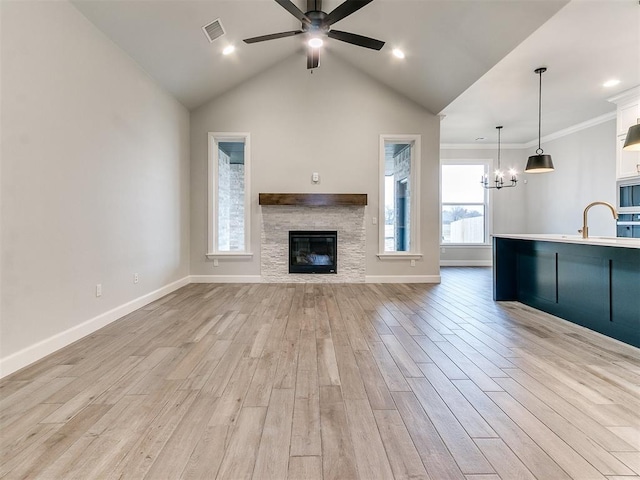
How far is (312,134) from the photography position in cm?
566

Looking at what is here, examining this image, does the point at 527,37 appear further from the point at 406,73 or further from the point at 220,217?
the point at 220,217

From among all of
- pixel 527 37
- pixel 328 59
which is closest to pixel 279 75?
pixel 328 59

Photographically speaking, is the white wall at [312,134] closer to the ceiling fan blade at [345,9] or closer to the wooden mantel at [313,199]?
the wooden mantel at [313,199]

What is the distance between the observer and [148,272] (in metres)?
4.19

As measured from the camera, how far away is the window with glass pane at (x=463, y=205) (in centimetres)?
801

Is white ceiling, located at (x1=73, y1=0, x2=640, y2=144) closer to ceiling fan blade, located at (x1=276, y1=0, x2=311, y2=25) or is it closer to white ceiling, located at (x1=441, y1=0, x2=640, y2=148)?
white ceiling, located at (x1=441, y1=0, x2=640, y2=148)

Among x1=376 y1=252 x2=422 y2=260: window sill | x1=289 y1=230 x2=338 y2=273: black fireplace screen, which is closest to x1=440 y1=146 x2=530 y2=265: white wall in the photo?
x1=376 y1=252 x2=422 y2=260: window sill

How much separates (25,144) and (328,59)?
182 inches

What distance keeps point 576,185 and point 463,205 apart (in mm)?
2218

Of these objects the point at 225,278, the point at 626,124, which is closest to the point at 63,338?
the point at 225,278

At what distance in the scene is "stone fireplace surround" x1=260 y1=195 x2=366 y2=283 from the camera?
565 cm

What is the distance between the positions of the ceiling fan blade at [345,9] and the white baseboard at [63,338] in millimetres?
3745

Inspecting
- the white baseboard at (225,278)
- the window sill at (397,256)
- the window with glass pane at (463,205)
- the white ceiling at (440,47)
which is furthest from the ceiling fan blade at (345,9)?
the window with glass pane at (463,205)

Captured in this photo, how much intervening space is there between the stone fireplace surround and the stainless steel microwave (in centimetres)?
405
